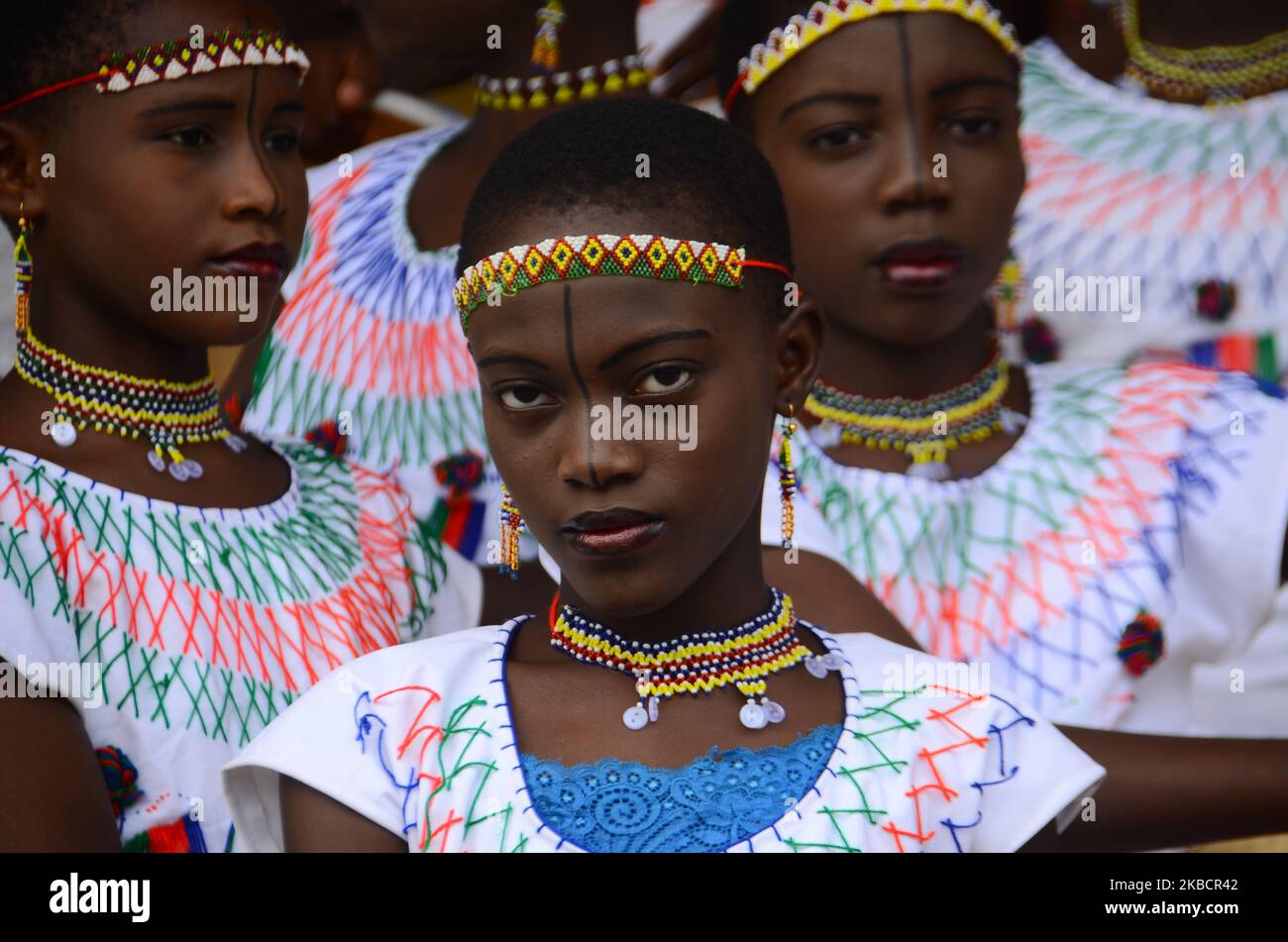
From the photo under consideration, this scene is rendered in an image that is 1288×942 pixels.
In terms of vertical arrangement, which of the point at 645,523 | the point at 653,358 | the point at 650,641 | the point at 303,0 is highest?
the point at 303,0

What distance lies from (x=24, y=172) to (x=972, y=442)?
1524 mm

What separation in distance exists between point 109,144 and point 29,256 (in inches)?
8.4

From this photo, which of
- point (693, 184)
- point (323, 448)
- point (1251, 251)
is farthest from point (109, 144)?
point (1251, 251)

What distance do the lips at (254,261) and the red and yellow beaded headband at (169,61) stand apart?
256 millimetres

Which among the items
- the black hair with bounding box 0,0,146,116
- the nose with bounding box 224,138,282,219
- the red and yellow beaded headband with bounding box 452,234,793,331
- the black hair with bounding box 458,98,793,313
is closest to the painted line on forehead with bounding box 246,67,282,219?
the nose with bounding box 224,138,282,219

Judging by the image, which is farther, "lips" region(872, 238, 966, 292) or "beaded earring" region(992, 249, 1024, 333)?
"beaded earring" region(992, 249, 1024, 333)

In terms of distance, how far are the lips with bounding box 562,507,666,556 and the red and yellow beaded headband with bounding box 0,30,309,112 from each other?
3.27 ft

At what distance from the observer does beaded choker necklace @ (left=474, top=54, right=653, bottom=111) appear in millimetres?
3416

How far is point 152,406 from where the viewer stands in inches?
107

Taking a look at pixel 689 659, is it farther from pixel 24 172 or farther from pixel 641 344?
pixel 24 172

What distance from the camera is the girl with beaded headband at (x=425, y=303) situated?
10.8 feet

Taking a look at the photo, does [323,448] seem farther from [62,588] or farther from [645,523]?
[645,523]

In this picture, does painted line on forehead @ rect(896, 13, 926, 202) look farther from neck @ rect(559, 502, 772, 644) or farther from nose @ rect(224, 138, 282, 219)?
nose @ rect(224, 138, 282, 219)

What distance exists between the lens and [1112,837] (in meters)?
2.56
